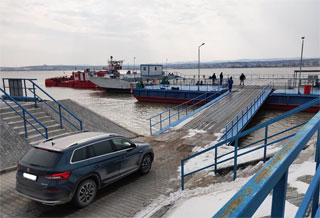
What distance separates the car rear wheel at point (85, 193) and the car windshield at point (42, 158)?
2.77 ft

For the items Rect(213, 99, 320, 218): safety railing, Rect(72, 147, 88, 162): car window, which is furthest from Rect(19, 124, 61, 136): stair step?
Rect(213, 99, 320, 218): safety railing

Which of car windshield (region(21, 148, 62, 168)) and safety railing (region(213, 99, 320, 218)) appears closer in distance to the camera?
safety railing (region(213, 99, 320, 218))

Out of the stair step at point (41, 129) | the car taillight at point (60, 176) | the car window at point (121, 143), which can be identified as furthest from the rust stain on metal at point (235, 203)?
the stair step at point (41, 129)

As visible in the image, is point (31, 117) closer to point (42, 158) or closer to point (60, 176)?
point (42, 158)

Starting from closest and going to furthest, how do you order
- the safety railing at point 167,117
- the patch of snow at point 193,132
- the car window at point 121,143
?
the car window at point 121,143, the patch of snow at point 193,132, the safety railing at point 167,117

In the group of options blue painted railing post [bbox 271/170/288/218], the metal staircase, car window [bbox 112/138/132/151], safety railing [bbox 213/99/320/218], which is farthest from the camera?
the metal staircase

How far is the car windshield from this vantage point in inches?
227

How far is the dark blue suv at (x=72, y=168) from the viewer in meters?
5.62

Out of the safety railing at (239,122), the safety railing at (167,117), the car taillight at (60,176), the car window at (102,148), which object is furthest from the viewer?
the safety railing at (167,117)

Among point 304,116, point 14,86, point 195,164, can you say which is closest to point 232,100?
point 304,116

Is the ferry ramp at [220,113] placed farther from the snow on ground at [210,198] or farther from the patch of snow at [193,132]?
the snow on ground at [210,198]

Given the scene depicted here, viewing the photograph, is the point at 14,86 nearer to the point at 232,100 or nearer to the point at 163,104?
the point at 232,100

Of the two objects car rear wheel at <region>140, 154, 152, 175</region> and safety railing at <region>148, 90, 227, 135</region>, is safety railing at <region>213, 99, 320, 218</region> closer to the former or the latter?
car rear wheel at <region>140, 154, 152, 175</region>

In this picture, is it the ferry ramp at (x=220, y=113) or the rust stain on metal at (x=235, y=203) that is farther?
the ferry ramp at (x=220, y=113)
